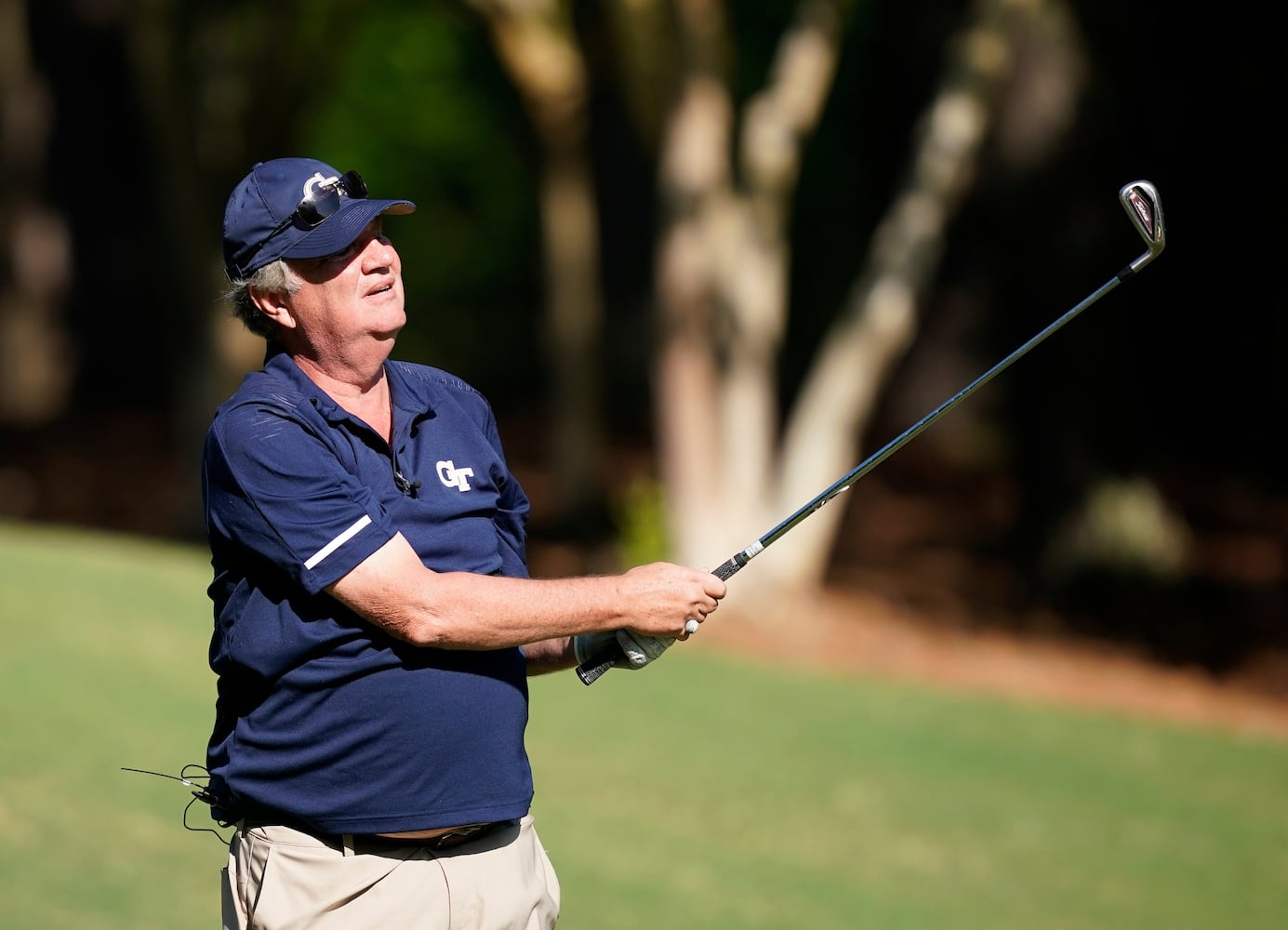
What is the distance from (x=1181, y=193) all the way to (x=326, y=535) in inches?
626

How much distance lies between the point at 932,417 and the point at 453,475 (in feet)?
3.54

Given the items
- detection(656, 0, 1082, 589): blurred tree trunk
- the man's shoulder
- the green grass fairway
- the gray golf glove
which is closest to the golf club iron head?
the gray golf glove

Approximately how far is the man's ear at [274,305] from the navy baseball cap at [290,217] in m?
0.04

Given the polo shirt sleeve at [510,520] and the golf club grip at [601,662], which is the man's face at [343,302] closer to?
the polo shirt sleeve at [510,520]

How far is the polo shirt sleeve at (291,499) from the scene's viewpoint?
9.04 feet

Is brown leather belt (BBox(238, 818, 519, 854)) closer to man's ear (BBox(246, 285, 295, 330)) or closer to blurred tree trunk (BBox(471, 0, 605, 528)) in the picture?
man's ear (BBox(246, 285, 295, 330))

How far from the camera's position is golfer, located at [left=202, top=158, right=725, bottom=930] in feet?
9.21

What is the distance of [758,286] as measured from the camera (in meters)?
11.7

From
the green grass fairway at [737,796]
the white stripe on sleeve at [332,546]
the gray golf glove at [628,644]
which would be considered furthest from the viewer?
the green grass fairway at [737,796]

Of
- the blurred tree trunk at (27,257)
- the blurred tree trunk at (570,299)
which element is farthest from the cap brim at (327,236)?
the blurred tree trunk at (27,257)

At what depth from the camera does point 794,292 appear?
1942cm

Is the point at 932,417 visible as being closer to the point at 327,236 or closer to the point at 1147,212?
the point at 1147,212

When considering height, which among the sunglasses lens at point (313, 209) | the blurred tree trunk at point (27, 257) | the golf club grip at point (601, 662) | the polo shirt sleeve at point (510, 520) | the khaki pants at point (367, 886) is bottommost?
the khaki pants at point (367, 886)

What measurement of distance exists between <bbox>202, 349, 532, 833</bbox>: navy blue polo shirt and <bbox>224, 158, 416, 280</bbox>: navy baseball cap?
0.21 m
